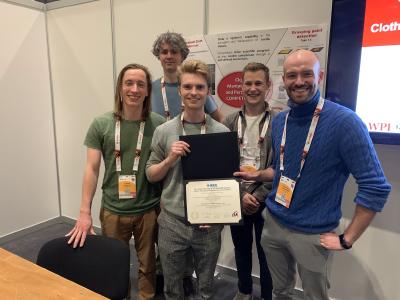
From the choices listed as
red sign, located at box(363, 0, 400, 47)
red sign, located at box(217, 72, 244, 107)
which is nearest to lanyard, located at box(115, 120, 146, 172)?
red sign, located at box(217, 72, 244, 107)

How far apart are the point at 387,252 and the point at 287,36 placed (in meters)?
1.71

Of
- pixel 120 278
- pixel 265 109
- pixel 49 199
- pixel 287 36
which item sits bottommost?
pixel 49 199

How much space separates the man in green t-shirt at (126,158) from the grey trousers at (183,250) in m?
0.24

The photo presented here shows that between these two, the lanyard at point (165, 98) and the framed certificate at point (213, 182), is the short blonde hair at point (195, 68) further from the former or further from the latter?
the lanyard at point (165, 98)

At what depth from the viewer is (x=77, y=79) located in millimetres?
3660

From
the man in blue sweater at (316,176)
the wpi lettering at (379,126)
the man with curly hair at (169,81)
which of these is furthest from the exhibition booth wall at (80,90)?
the man in blue sweater at (316,176)

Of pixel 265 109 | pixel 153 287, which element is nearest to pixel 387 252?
pixel 265 109

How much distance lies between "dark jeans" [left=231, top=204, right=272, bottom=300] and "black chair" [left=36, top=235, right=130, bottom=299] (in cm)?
99

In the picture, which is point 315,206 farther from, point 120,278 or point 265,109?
point 120,278

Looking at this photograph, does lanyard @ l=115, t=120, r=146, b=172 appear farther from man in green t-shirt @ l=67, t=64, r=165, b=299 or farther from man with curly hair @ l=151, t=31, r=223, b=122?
man with curly hair @ l=151, t=31, r=223, b=122

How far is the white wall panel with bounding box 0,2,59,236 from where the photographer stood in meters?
3.42

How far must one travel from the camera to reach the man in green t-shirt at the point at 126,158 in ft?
6.33

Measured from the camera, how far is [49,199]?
4.04 meters

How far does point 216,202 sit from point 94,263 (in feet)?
2.19
